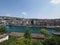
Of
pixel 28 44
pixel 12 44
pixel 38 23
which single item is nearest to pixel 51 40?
pixel 28 44

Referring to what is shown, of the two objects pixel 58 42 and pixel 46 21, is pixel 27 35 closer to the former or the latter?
pixel 58 42

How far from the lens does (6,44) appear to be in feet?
54.2

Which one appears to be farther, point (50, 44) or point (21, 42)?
point (50, 44)

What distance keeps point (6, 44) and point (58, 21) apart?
263 feet

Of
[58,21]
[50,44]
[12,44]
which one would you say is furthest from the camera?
[58,21]

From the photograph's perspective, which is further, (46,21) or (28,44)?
(46,21)

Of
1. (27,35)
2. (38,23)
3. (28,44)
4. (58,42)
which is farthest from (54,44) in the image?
(38,23)

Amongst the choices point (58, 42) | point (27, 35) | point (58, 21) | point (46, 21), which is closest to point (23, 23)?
point (46, 21)

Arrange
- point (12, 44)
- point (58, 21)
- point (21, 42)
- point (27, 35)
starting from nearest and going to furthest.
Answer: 1. point (12, 44)
2. point (21, 42)
3. point (27, 35)
4. point (58, 21)


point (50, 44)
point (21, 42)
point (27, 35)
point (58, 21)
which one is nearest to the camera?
point (21, 42)

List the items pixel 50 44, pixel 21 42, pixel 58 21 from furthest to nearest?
pixel 58 21, pixel 50 44, pixel 21 42

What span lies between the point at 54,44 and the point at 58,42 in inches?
20.8

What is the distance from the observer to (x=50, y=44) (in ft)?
65.3

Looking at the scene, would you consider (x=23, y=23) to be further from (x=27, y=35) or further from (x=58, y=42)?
(x=58, y=42)
